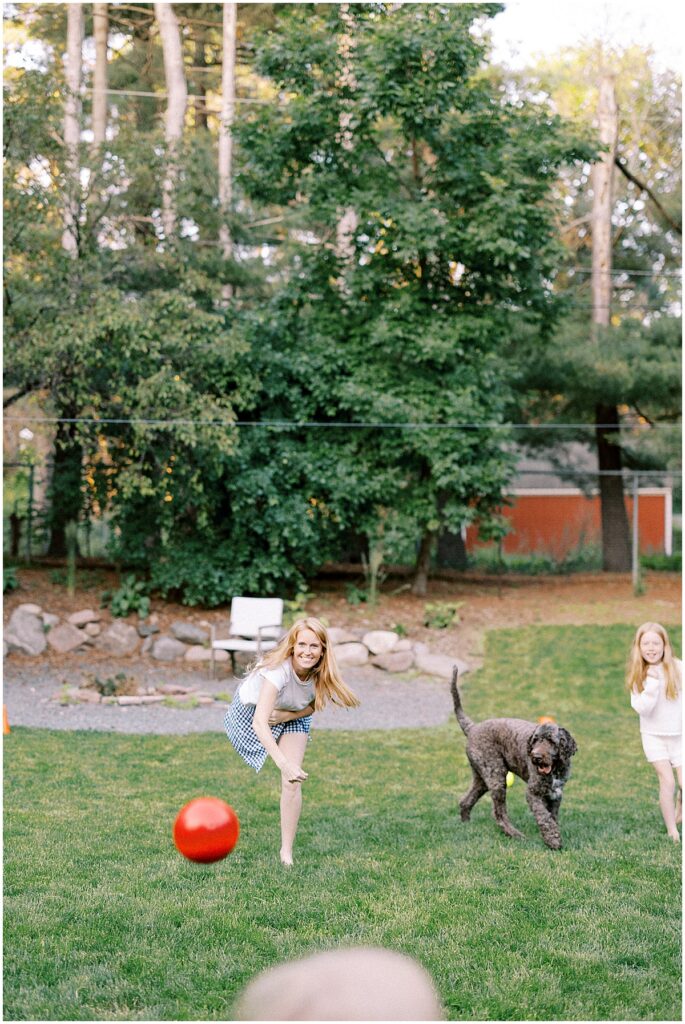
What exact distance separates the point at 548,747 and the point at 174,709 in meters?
6.03

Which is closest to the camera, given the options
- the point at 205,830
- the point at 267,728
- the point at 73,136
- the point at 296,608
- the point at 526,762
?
the point at 205,830

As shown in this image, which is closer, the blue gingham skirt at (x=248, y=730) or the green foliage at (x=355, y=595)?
the blue gingham skirt at (x=248, y=730)

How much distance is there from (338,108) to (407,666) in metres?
7.53

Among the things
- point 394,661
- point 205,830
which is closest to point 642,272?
point 394,661

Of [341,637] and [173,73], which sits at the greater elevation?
[173,73]

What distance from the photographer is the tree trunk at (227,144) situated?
16078 mm

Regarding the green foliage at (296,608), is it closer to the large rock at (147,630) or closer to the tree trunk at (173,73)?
the large rock at (147,630)

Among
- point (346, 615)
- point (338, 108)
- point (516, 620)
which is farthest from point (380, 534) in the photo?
point (338, 108)

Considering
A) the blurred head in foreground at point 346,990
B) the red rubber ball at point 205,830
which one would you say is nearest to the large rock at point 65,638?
the red rubber ball at point 205,830

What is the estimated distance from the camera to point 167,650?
13234mm

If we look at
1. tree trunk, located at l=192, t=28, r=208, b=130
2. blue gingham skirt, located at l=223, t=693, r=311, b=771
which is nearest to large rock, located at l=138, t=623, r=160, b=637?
blue gingham skirt, located at l=223, t=693, r=311, b=771

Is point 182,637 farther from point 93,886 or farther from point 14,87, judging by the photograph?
point 93,886

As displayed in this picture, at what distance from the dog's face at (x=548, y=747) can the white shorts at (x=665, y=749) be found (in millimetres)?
647

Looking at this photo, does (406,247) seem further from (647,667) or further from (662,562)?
(647,667)
